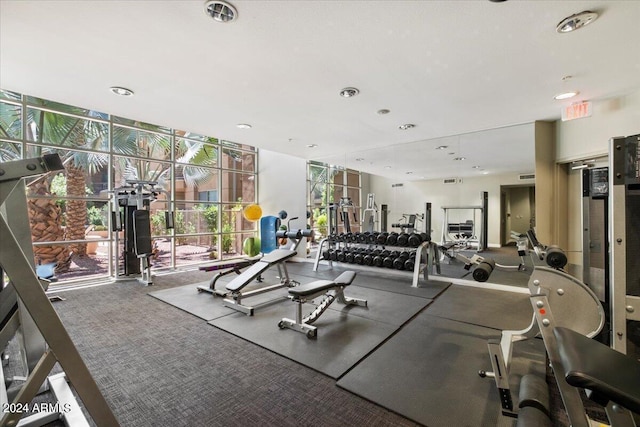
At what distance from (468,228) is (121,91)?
5.85 meters

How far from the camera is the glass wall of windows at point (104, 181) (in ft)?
14.8

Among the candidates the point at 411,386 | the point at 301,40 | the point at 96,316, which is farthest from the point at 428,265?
the point at 96,316

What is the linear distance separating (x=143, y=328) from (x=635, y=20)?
4840mm

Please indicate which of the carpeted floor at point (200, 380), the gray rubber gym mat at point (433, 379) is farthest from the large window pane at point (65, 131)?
the gray rubber gym mat at point (433, 379)

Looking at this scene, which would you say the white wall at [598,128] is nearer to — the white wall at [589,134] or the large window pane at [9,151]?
the white wall at [589,134]

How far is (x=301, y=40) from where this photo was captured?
224cm

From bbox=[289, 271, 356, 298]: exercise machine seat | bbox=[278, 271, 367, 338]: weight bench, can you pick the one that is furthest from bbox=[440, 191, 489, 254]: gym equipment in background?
bbox=[278, 271, 367, 338]: weight bench

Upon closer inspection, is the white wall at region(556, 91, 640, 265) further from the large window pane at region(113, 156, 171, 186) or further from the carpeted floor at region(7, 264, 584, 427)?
the large window pane at region(113, 156, 171, 186)

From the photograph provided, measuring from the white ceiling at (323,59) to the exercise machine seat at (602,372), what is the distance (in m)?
2.02

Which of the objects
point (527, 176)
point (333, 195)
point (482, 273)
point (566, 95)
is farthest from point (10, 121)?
point (527, 176)

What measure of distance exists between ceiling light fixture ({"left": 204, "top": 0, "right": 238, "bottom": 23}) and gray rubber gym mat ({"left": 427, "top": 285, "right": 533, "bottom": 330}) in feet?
11.3

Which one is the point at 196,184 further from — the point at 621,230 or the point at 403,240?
the point at 621,230

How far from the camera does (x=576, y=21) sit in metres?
1.99

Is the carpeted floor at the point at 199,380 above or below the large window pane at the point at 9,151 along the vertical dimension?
below
